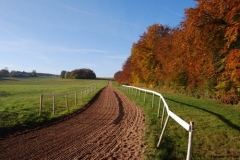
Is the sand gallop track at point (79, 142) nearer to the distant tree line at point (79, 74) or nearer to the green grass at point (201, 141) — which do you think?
the green grass at point (201, 141)

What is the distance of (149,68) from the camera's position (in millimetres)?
45562

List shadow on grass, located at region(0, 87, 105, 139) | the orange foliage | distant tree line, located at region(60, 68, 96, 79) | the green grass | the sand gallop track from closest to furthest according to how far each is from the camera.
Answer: the sand gallop track → the green grass → shadow on grass, located at region(0, 87, 105, 139) → the orange foliage → distant tree line, located at region(60, 68, 96, 79)

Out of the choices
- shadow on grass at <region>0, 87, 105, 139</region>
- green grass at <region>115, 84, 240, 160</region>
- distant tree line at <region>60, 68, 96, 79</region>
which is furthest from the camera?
distant tree line at <region>60, 68, 96, 79</region>

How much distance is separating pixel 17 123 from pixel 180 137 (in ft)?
22.8

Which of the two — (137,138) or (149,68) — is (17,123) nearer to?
(137,138)

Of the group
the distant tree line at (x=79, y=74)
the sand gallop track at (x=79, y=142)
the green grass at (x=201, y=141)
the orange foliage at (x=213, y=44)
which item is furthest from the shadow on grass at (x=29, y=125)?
the distant tree line at (x=79, y=74)

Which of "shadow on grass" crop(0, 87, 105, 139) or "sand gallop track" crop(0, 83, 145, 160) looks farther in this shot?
"shadow on grass" crop(0, 87, 105, 139)

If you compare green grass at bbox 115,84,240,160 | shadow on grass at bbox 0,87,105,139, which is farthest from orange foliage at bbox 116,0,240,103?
shadow on grass at bbox 0,87,105,139

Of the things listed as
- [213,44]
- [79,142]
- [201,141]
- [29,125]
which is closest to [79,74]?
[213,44]

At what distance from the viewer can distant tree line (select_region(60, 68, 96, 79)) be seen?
157 m

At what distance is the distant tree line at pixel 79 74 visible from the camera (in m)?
157

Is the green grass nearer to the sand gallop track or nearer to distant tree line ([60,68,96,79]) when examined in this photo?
the sand gallop track

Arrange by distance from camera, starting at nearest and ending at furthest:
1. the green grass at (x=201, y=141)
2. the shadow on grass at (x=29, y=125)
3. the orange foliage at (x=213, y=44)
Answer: the green grass at (x=201, y=141), the shadow on grass at (x=29, y=125), the orange foliage at (x=213, y=44)

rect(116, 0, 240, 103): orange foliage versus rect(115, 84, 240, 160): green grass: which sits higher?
rect(116, 0, 240, 103): orange foliage
